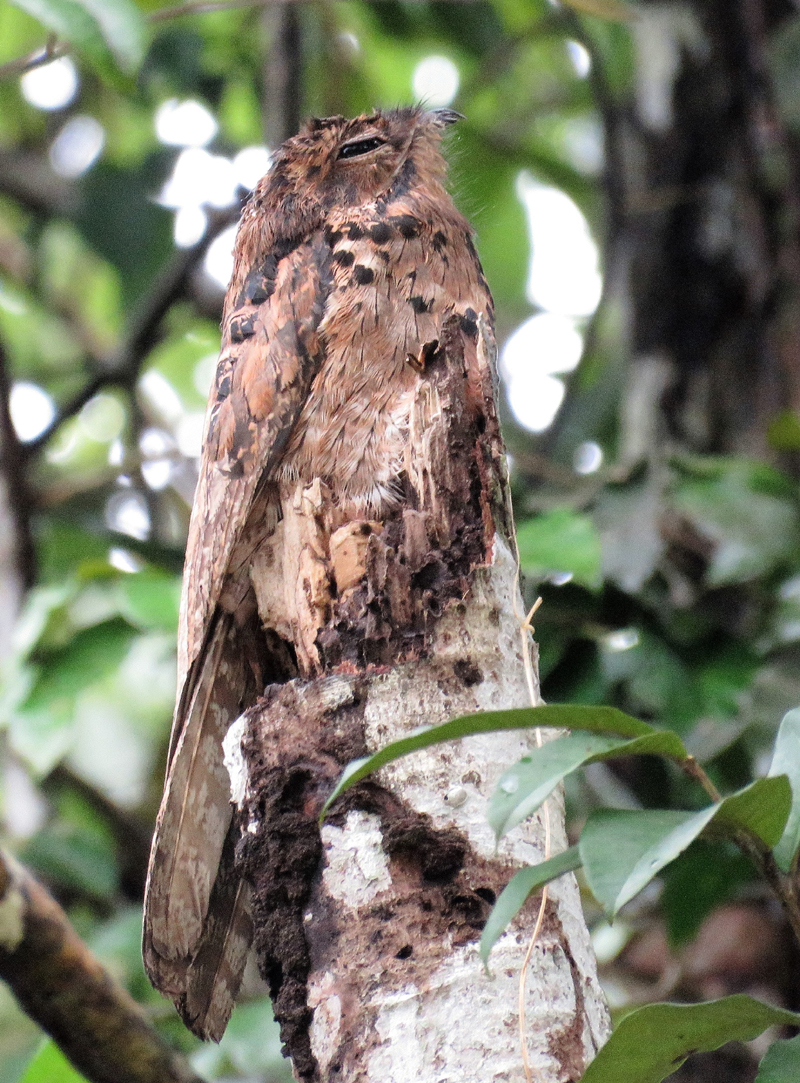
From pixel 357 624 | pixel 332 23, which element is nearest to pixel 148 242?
pixel 332 23

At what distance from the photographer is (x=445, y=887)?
5.34 feet

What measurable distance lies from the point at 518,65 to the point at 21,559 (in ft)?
11.1

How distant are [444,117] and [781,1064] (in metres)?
2.24

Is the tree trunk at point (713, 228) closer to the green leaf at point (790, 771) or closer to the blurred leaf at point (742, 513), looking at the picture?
the blurred leaf at point (742, 513)

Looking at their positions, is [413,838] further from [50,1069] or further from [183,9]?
[183,9]

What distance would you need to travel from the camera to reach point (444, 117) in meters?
2.97

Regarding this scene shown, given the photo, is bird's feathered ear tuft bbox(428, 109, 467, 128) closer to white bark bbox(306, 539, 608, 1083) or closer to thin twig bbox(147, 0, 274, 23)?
thin twig bbox(147, 0, 274, 23)

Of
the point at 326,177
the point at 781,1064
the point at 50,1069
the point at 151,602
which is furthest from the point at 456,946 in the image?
the point at 326,177

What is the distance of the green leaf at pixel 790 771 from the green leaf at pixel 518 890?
257 millimetres

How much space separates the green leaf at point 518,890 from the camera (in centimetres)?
129

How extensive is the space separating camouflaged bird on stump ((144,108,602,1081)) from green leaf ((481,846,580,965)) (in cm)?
25

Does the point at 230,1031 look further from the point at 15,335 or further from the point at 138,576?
the point at 15,335

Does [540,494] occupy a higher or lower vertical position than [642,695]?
higher

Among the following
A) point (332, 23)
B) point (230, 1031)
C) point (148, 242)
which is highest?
point (332, 23)
